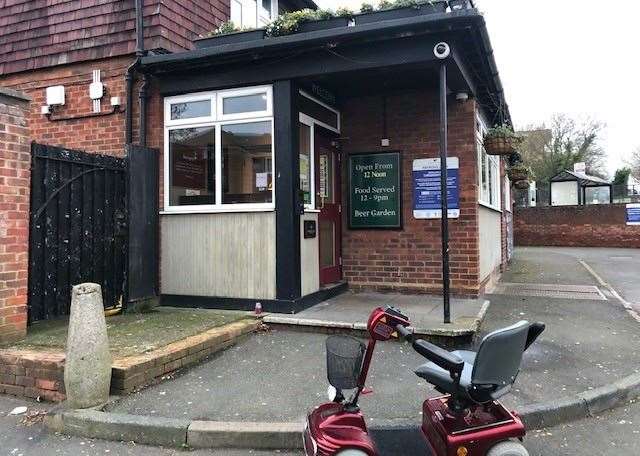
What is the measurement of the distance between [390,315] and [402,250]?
528 cm

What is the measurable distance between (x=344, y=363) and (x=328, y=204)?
5.27m

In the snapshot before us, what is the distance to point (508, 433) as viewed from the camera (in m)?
2.83

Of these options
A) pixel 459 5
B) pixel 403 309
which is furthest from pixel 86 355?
pixel 459 5

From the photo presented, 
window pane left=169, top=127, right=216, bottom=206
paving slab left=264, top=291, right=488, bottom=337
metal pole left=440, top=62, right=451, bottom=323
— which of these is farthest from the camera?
window pane left=169, top=127, right=216, bottom=206

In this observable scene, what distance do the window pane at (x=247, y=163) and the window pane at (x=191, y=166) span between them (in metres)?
0.23

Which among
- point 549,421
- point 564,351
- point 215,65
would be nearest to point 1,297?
point 215,65

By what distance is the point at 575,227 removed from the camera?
78.0 feet

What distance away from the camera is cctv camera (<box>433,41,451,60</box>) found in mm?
5859

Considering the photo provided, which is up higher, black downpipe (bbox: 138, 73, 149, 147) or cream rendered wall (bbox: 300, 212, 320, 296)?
black downpipe (bbox: 138, 73, 149, 147)

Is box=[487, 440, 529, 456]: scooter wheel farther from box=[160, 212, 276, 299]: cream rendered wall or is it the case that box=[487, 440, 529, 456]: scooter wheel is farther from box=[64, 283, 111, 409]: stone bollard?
box=[160, 212, 276, 299]: cream rendered wall

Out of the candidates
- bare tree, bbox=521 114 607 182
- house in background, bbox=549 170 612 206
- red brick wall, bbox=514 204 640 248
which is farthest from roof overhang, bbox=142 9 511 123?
bare tree, bbox=521 114 607 182

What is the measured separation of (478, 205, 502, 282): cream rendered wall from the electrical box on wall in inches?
264

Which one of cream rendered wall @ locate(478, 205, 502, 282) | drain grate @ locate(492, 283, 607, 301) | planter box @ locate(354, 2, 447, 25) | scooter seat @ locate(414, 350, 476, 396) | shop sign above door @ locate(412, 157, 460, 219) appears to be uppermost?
planter box @ locate(354, 2, 447, 25)

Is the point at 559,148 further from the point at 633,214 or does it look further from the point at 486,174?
the point at 486,174
